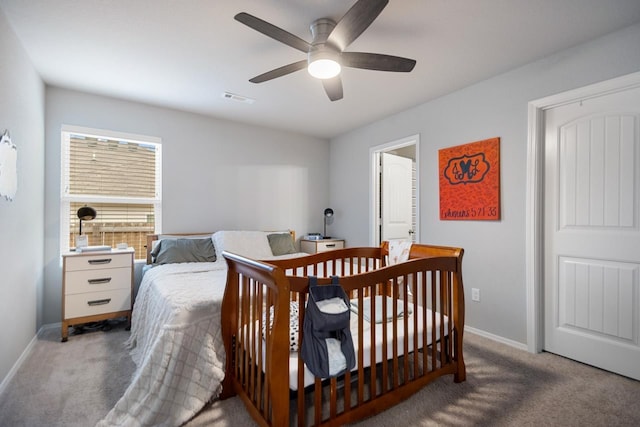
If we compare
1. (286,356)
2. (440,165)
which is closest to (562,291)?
(440,165)

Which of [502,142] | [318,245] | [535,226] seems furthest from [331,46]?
[318,245]

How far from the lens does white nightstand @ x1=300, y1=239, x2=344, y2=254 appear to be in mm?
4191

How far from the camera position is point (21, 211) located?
2.24 m

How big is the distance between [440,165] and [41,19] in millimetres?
3367

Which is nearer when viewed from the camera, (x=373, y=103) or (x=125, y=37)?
(x=125, y=37)

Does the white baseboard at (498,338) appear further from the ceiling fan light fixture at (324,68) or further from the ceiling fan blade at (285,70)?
the ceiling fan blade at (285,70)

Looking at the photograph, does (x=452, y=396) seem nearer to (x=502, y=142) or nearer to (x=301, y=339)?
(x=301, y=339)

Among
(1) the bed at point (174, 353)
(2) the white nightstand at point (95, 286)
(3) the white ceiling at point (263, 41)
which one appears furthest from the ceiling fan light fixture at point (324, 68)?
(2) the white nightstand at point (95, 286)

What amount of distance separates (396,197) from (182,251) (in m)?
2.77

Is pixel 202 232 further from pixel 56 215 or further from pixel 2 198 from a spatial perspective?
pixel 2 198

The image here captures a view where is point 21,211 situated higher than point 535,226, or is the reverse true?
point 21,211

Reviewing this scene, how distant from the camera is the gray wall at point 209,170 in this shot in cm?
293

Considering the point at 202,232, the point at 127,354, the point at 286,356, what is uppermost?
the point at 202,232

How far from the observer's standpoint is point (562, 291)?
2357 millimetres
